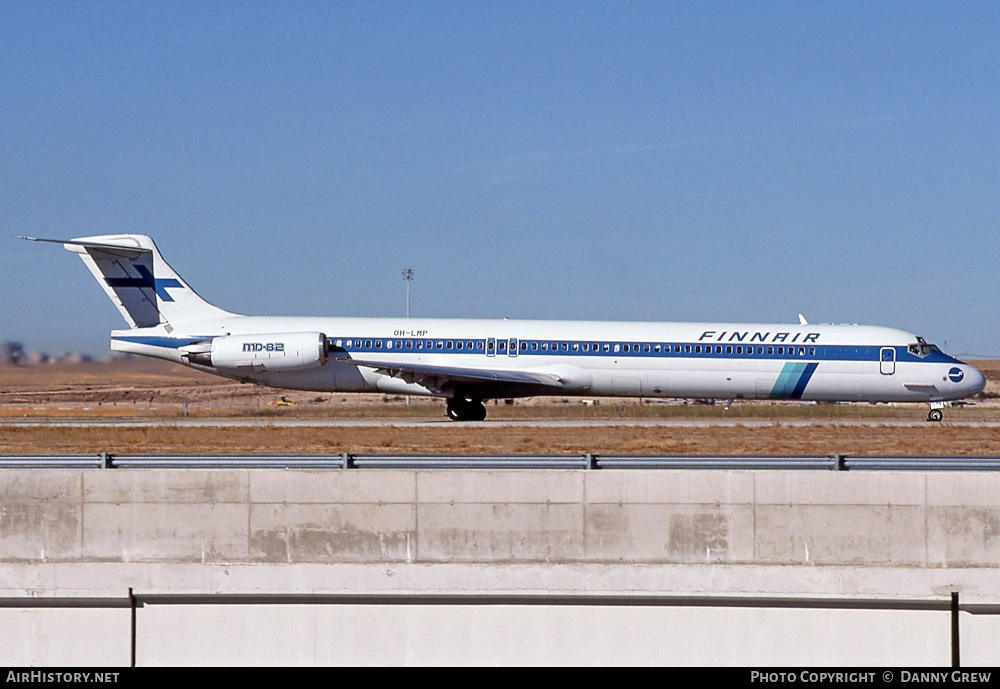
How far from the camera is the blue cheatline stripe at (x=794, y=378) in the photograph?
35375 mm

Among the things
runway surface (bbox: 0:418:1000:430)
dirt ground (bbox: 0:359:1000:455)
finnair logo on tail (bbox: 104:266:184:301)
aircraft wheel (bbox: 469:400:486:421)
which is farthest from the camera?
finnair logo on tail (bbox: 104:266:184:301)

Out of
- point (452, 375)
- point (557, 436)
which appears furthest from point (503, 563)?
point (452, 375)

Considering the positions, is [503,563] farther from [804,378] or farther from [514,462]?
[804,378]

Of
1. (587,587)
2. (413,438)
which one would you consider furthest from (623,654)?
(413,438)

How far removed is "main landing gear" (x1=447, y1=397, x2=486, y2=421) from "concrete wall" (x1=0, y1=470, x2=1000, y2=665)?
814 inches

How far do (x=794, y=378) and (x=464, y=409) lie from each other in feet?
32.3

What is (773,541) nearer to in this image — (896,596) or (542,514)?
(896,596)

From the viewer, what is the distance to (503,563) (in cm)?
1548

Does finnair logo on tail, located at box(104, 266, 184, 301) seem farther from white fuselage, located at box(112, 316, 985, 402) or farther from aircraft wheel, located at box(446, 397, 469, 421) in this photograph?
aircraft wheel, located at box(446, 397, 469, 421)

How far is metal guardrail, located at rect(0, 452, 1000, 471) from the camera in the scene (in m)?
16.1

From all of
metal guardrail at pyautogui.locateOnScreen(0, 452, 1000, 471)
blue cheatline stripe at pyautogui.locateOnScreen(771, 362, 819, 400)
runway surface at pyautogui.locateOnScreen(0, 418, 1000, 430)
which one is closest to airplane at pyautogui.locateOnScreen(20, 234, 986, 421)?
blue cheatline stripe at pyautogui.locateOnScreen(771, 362, 819, 400)

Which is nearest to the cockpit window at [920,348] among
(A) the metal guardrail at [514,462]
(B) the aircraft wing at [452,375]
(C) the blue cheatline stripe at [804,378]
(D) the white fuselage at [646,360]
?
(D) the white fuselage at [646,360]
